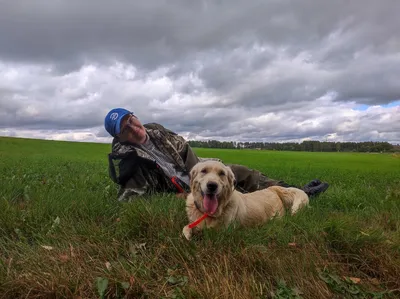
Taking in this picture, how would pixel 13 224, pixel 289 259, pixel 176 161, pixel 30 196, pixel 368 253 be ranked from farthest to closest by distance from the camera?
pixel 176 161 < pixel 30 196 < pixel 13 224 < pixel 368 253 < pixel 289 259

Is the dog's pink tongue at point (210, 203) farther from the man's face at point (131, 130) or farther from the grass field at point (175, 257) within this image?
the man's face at point (131, 130)

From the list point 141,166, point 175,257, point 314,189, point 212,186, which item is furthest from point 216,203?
point 314,189

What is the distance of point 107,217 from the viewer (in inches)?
179

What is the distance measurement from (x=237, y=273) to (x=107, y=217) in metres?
2.42

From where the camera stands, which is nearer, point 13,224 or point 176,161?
point 13,224

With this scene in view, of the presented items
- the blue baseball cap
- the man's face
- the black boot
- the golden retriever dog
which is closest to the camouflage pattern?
the man's face

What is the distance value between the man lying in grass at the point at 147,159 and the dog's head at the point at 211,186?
1723 mm

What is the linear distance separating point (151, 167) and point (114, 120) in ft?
4.00

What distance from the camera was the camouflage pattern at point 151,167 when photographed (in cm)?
609

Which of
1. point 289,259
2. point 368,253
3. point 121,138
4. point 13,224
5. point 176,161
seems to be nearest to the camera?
point 289,259

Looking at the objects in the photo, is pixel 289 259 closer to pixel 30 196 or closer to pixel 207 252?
pixel 207 252

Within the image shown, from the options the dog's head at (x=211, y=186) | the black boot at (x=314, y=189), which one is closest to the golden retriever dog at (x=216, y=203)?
the dog's head at (x=211, y=186)

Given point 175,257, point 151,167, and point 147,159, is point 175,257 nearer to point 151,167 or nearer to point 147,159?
point 147,159

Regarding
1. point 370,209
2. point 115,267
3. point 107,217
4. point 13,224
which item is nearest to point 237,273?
point 115,267
